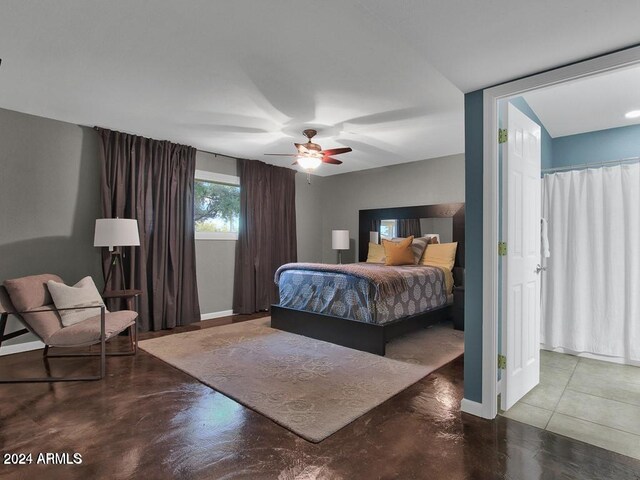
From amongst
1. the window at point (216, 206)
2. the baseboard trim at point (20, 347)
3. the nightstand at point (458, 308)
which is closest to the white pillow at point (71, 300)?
the baseboard trim at point (20, 347)

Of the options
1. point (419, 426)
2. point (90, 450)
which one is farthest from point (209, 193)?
point (419, 426)

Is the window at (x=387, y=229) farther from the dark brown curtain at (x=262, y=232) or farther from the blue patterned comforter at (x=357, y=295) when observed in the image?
the dark brown curtain at (x=262, y=232)

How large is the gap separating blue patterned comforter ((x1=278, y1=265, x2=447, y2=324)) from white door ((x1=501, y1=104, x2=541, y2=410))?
132 cm

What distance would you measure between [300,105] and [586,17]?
89.8 inches

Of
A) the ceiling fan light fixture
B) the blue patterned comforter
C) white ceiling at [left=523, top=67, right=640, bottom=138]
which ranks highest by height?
white ceiling at [left=523, top=67, right=640, bottom=138]

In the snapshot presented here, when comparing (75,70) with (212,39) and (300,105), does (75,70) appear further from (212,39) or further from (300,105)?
(300,105)

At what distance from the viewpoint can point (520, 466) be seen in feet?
5.62

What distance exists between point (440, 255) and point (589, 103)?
8.11 feet

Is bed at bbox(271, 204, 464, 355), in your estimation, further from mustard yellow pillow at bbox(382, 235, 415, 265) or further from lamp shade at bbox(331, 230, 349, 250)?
lamp shade at bbox(331, 230, 349, 250)

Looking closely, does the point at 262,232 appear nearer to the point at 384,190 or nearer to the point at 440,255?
the point at 384,190

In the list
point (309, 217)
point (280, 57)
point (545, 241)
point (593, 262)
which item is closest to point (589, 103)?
point (545, 241)

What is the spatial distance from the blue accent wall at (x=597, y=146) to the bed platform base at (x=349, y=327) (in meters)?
2.27

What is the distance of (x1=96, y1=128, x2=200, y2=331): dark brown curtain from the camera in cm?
406

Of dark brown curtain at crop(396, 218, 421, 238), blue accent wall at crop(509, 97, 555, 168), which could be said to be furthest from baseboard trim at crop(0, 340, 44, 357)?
blue accent wall at crop(509, 97, 555, 168)
